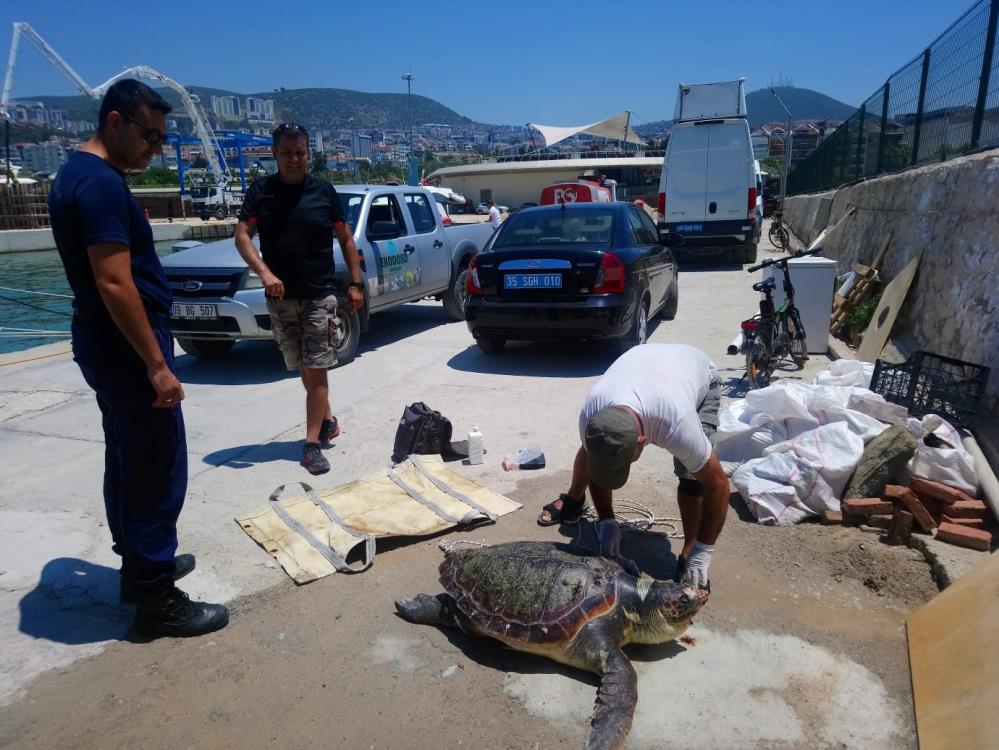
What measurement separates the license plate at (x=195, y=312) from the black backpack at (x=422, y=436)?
304cm

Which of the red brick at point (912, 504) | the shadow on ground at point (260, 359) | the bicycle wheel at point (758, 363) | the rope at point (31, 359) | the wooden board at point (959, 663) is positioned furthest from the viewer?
the rope at point (31, 359)

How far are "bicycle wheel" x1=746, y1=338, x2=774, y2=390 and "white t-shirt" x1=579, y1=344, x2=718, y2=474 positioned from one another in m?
3.21

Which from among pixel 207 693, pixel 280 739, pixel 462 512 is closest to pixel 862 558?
pixel 462 512

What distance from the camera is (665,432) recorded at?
103 inches

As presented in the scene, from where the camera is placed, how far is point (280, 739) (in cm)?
225

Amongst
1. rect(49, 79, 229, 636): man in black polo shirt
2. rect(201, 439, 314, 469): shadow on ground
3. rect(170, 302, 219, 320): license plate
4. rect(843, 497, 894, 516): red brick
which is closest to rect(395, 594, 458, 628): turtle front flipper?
rect(49, 79, 229, 636): man in black polo shirt

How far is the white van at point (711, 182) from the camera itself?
567 inches

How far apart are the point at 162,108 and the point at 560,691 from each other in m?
2.82

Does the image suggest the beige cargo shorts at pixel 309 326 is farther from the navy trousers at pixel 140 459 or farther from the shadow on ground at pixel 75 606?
the shadow on ground at pixel 75 606

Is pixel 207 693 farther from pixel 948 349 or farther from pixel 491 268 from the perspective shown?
pixel 948 349

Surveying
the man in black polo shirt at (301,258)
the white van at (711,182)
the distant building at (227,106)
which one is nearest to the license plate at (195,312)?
the man in black polo shirt at (301,258)

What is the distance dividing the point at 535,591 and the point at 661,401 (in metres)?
0.93

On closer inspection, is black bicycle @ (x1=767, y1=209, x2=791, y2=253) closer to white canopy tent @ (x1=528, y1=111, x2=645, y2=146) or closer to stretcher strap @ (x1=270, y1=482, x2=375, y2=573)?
stretcher strap @ (x1=270, y1=482, x2=375, y2=573)

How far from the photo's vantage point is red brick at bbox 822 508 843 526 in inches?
142
